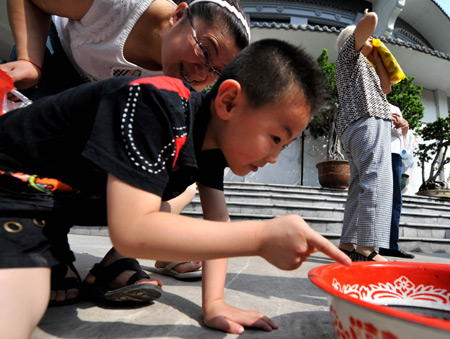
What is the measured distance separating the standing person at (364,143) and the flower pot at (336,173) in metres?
3.23

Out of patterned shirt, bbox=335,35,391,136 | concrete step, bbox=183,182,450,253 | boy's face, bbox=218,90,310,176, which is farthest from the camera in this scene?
concrete step, bbox=183,182,450,253

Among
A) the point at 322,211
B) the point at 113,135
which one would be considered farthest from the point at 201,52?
the point at 322,211

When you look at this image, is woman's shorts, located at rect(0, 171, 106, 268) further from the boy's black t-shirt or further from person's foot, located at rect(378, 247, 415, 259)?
person's foot, located at rect(378, 247, 415, 259)

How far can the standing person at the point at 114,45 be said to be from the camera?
915 millimetres

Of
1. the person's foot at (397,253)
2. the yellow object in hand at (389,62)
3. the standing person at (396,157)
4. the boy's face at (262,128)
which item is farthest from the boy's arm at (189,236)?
the person's foot at (397,253)

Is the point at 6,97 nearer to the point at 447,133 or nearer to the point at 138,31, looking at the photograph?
the point at 138,31

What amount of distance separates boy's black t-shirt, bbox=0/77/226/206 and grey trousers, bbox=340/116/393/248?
1.04 m

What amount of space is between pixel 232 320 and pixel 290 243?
0.31 meters

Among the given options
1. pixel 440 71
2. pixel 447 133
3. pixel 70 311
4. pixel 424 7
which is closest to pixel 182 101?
pixel 70 311

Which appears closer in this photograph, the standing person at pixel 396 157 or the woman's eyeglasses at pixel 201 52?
the woman's eyeglasses at pixel 201 52

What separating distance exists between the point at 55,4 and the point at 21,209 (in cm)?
67

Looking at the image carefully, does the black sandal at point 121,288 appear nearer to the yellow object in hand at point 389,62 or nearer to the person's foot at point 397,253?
the yellow object in hand at point 389,62

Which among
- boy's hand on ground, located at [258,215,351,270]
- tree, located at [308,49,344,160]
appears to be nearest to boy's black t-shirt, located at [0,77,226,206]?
boy's hand on ground, located at [258,215,351,270]

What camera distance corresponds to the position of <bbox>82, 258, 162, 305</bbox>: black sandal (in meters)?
0.80
